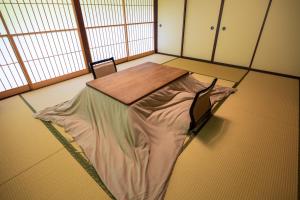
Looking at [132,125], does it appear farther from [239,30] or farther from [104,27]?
[239,30]

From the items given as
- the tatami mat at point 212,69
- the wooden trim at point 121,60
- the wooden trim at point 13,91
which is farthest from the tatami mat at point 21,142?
the tatami mat at point 212,69

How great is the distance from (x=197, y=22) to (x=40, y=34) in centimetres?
373

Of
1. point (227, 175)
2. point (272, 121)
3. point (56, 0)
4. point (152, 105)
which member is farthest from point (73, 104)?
point (272, 121)

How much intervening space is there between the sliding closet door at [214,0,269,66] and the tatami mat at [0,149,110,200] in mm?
4186

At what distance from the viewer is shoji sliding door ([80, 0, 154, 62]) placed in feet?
12.3

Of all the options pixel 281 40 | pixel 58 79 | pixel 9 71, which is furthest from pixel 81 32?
pixel 281 40

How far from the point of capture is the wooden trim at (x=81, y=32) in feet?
10.7

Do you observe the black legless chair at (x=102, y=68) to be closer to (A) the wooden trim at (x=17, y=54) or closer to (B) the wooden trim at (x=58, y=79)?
(B) the wooden trim at (x=58, y=79)

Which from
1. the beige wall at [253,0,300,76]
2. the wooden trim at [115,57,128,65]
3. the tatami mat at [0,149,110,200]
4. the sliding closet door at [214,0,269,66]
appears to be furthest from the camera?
the wooden trim at [115,57,128,65]

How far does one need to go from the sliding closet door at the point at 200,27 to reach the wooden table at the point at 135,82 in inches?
94.7

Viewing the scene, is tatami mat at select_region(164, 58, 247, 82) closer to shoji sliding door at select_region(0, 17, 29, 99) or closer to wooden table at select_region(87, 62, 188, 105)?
wooden table at select_region(87, 62, 188, 105)

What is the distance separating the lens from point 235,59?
13.4ft

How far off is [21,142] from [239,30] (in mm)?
4635

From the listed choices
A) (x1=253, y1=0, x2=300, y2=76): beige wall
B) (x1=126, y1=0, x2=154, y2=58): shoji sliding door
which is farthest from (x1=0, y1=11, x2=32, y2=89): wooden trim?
(x1=253, y1=0, x2=300, y2=76): beige wall
